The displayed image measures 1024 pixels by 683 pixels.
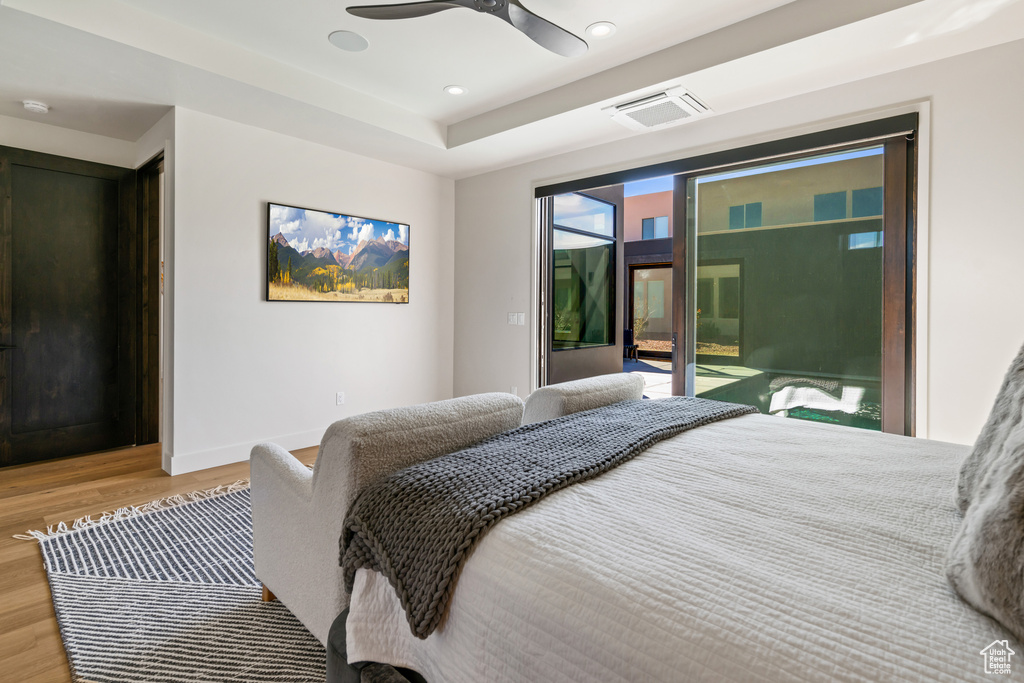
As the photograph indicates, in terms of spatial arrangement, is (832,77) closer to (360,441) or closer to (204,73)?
(360,441)

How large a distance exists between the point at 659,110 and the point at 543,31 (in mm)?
1226

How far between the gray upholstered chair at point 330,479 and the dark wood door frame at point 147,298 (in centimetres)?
309

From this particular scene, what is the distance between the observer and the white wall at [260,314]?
10.9ft

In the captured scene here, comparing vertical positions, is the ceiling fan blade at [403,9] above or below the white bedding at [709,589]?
above

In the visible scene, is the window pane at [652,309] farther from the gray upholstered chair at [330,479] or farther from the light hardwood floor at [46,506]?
the gray upholstered chair at [330,479]

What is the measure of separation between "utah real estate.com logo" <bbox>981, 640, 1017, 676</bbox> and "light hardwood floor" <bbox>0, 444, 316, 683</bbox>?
2.21m

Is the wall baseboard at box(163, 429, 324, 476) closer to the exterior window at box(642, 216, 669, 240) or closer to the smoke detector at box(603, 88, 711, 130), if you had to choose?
the smoke detector at box(603, 88, 711, 130)

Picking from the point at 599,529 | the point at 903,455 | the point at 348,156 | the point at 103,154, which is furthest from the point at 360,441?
the point at 103,154

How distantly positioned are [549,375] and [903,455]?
3.16 m

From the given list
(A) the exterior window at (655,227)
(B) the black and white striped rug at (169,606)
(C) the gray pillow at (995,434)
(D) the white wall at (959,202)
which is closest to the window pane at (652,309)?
(A) the exterior window at (655,227)

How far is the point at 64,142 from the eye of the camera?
3648 mm

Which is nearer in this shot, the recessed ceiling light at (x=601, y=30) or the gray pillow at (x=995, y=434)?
the gray pillow at (x=995, y=434)

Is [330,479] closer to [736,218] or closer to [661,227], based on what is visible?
[736,218]

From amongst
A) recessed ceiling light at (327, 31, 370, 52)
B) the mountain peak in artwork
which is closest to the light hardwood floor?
the mountain peak in artwork
